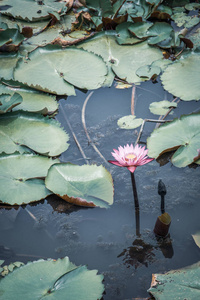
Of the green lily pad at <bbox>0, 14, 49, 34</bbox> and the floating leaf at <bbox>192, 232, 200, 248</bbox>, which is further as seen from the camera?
the green lily pad at <bbox>0, 14, 49, 34</bbox>

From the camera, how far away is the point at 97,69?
12.2ft

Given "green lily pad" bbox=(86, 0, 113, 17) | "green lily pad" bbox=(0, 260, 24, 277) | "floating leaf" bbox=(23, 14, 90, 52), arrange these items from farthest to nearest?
"green lily pad" bbox=(86, 0, 113, 17), "floating leaf" bbox=(23, 14, 90, 52), "green lily pad" bbox=(0, 260, 24, 277)

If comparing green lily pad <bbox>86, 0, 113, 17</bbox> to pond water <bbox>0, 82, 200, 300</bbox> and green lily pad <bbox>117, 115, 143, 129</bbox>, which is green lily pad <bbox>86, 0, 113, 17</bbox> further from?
pond water <bbox>0, 82, 200, 300</bbox>

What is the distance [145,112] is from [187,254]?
1624mm

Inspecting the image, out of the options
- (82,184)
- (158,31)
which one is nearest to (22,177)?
(82,184)

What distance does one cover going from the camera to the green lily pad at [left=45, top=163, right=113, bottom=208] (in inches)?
97.9

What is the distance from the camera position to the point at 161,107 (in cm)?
334

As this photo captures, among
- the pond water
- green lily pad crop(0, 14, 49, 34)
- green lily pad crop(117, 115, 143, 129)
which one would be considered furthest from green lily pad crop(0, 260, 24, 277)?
green lily pad crop(0, 14, 49, 34)

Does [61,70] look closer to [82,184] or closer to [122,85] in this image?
[122,85]

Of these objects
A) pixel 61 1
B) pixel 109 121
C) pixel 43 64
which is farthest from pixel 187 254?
pixel 61 1

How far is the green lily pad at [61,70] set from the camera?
356 centimetres

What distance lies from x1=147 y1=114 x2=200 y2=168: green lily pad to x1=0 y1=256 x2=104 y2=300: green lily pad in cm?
122

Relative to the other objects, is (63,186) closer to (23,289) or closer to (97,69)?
(23,289)

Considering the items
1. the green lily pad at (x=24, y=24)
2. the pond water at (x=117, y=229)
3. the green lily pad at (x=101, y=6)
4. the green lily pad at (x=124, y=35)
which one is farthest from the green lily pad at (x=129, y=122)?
the green lily pad at (x=24, y=24)
